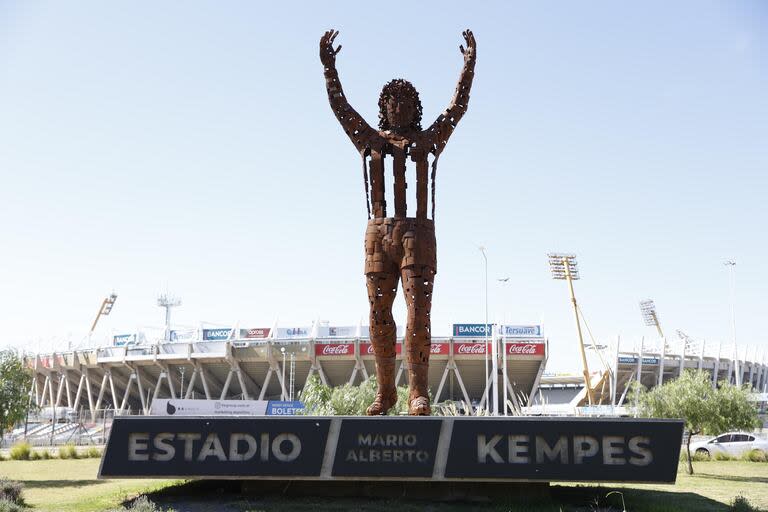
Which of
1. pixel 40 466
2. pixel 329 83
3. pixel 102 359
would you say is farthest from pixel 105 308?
pixel 329 83

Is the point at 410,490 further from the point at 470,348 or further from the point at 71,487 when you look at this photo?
the point at 470,348

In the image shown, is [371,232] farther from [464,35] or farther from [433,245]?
[464,35]

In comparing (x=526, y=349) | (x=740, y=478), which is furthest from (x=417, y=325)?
(x=526, y=349)

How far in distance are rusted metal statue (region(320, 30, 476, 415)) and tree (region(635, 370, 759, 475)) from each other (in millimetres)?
18344

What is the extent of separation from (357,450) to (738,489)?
9.45m

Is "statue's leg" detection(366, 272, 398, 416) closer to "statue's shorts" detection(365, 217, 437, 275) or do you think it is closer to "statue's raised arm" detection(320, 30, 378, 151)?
"statue's shorts" detection(365, 217, 437, 275)

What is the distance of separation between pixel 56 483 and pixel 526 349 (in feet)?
142

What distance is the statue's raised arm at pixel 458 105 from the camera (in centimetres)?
1393

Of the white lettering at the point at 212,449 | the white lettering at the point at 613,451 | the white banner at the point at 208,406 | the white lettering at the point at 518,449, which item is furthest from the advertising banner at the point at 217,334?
the white lettering at the point at 613,451

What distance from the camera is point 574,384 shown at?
252ft

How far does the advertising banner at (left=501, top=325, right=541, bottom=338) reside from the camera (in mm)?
58156

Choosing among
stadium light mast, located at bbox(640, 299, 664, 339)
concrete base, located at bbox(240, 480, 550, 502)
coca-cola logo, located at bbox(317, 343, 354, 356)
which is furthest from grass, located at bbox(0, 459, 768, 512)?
stadium light mast, located at bbox(640, 299, 664, 339)

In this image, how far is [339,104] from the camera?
14.0 meters

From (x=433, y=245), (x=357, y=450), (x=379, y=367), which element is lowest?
(x=357, y=450)
